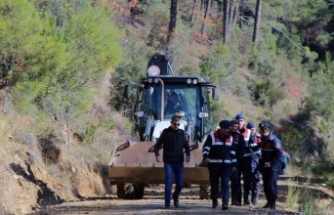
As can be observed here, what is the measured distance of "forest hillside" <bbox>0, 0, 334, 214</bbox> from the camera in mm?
17547

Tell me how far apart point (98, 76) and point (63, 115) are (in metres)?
3.07

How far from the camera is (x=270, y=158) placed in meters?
16.4

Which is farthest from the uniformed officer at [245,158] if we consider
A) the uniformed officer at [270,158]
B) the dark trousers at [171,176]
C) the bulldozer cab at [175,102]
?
the bulldozer cab at [175,102]

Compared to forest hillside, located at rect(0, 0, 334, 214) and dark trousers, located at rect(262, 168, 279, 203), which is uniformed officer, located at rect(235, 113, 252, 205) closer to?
dark trousers, located at rect(262, 168, 279, 203)

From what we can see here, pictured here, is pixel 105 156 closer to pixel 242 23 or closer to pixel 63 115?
pixel 63 115

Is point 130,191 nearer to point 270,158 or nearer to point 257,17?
point 270,158

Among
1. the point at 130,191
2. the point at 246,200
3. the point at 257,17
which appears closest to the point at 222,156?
the point at 246,200

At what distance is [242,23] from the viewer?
67.8m

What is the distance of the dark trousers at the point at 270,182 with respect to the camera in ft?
53.8

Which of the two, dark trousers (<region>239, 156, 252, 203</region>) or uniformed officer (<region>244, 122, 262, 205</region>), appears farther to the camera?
dark trousers (<region>239, 156, 252, 203</region>)

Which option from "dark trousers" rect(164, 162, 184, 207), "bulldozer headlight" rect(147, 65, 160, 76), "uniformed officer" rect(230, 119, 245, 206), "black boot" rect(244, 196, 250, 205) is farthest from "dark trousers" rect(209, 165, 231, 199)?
"bulldozer headlight" rect(147, 65, 160, 76)

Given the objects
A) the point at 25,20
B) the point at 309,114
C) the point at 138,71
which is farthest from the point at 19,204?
the point at 309,114

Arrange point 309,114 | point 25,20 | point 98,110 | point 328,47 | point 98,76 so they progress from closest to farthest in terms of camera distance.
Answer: point 25,20 → point 98,76 → point 98,110 → point 309,114 → point 328,47

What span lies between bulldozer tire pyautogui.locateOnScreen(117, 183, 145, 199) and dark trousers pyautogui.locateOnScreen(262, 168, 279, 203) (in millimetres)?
3924
